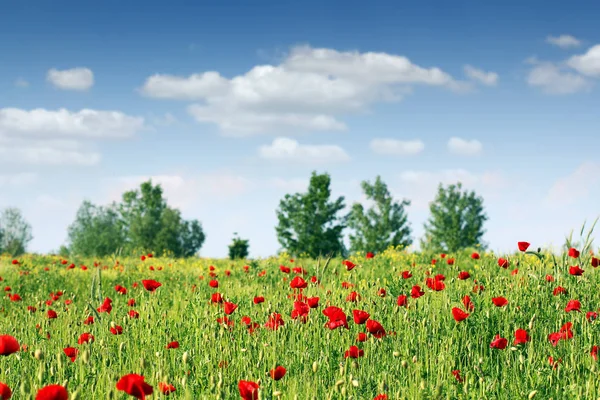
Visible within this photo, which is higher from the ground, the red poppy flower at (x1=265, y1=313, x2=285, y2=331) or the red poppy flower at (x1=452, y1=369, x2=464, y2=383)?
the red poppy flower at (x1=265, y1=313, x2=285, y2=331)

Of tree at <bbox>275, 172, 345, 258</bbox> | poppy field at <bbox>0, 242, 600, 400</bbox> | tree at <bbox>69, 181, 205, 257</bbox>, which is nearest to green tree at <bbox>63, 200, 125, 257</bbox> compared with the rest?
tree at <bbox>69, 181, 205, 257</bbox>

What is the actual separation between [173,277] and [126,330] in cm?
593

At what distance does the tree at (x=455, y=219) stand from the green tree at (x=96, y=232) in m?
35.8

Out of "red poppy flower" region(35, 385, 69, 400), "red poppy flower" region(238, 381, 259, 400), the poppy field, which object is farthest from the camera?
the poppy field

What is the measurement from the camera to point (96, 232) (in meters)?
72.1

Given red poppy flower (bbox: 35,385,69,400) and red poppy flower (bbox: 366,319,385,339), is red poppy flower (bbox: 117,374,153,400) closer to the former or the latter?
red poppy flower (bbox: 35,385,69,400)

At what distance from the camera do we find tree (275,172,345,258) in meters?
50.8

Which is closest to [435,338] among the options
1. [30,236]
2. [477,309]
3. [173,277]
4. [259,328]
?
[477,309]

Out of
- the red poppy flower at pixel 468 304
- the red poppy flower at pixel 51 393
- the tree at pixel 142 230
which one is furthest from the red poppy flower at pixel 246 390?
the tree at pixel 142 230

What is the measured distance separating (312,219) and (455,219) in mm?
19460

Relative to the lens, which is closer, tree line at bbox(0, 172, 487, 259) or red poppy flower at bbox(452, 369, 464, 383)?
red poppy flower at bbox(452, 369, 464, 383)

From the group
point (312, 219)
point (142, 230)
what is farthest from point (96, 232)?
point (312, 219)

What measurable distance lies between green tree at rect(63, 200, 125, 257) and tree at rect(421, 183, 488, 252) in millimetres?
35815

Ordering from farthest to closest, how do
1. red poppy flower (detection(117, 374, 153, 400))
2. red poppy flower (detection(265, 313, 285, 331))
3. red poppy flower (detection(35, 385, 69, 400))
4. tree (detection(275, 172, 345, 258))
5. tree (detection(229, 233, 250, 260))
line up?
tree (detection(275, 172, 345, 258)) < tree (detection(229, 233, 250, 260)) < red poppy flower (detection(265, 313, 285, 331)) < red poppy flower (detection(117, 374, 153, 400)) < red poppy flower (detection(35, 385, 69, 400))
